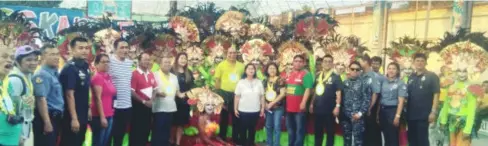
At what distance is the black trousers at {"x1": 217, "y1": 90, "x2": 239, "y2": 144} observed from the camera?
25.3 feet

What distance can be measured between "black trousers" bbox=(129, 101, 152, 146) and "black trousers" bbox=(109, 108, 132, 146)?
0.75ft

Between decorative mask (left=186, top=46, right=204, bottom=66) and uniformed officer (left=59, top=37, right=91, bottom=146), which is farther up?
decorative mask (left=186, top=46, right=204, bottom=66)

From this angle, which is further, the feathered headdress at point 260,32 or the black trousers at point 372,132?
the feathered headdress at point 260,32

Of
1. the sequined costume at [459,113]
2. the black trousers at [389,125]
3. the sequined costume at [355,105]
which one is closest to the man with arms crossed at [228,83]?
the sequined costume at [355,105]

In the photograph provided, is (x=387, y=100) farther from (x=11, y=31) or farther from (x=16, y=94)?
A: (x=11, y=31)

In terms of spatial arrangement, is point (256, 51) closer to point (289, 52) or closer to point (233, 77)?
point (289, 52)

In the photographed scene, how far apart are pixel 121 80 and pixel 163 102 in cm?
71

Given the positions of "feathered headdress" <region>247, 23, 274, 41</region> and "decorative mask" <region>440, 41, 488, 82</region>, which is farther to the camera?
"feathered headdress" <region>247, 23, 274, 41</region>

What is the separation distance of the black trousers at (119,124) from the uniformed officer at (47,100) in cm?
101

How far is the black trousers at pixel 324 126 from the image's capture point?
23.2ft

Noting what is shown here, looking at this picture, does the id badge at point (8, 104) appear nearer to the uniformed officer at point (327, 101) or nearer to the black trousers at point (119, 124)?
the black trousers at point (119, 124)

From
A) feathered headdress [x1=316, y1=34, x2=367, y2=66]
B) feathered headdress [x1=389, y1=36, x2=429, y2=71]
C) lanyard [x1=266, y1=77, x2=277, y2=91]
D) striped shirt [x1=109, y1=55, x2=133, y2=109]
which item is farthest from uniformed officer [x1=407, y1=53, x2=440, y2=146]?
striped shirt [x1=109, y1=55, x2=133, y2=109]

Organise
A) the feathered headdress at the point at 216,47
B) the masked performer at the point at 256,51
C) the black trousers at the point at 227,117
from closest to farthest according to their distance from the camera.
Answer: the black trousers at the point at 227,117
the masked performer at the point at 256,51
the feathered headdress at the point at 216,47

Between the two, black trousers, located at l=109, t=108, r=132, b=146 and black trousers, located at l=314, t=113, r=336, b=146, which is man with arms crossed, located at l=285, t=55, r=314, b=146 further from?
black trousers, located at l=109, t=108, r=132, b=146
